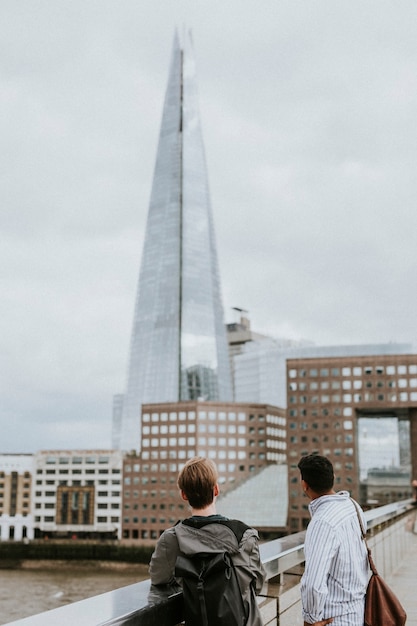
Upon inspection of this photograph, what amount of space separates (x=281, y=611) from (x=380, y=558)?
620cm

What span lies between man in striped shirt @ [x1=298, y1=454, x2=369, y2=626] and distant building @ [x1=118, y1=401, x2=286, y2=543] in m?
112

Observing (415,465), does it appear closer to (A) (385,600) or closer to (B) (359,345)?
(B) (359,345)

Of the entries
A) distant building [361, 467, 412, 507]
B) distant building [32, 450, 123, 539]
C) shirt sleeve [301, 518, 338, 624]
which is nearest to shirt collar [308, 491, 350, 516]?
shirt sleeve [301, 518, 338, 624]

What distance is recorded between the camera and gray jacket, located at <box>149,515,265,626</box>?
3408 mm

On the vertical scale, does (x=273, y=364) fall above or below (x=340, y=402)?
above

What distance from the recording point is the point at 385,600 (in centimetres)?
417

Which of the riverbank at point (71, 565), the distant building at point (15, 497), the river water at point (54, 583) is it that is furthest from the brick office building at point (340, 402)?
the distant building at point (15, 497)

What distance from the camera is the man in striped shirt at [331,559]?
4.00 meters

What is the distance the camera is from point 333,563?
13.6 ft

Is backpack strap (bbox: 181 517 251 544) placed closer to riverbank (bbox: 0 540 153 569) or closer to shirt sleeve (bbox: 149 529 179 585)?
shirt sleeve (bbox: 149 529 179 585)

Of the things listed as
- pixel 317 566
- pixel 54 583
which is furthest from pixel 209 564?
pixel 54 583

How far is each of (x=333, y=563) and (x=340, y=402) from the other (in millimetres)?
99415

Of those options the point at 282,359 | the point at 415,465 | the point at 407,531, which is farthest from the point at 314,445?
the point at 407,531

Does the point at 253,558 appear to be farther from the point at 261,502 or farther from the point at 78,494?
the point at 78,494
